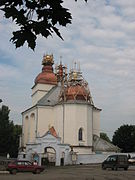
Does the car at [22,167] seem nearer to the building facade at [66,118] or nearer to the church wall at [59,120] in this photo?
the building facade at [66,118]

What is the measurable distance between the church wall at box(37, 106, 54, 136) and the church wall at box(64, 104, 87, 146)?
4.41 m

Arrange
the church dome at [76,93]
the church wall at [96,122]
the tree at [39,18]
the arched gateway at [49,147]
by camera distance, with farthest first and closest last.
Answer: the church wall at [96,122], the church dome at [76,93], the arched gateway at [49,147], the tree at [39,18]

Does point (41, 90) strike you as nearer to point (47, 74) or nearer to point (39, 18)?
point (47, 74)

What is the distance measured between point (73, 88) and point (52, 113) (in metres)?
5.95

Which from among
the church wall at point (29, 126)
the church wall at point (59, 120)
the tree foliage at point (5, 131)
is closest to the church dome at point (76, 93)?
the church wall at point (59, 120)

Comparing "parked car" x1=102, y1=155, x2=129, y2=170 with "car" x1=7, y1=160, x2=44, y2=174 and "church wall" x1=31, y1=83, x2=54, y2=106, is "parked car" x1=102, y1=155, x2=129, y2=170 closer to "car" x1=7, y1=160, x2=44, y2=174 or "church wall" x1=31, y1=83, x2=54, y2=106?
"car" x1=7, y1=160, x2=44, y2=174

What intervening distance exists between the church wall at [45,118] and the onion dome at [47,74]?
438 inches

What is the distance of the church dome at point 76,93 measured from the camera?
59.9m

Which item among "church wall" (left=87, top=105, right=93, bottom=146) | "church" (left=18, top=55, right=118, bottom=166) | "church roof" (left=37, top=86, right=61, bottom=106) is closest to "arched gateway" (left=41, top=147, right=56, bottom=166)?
"church" (left=18, top=55, right=118, bottom=166)

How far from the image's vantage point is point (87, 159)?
53719 millimetres

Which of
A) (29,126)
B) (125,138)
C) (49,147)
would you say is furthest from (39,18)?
(125,138)

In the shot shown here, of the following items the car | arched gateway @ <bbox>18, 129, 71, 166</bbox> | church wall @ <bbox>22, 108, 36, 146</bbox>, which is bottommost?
the car

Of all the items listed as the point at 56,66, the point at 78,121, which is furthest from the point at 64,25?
the point at 56,66

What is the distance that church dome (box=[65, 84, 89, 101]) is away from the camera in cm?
5988
